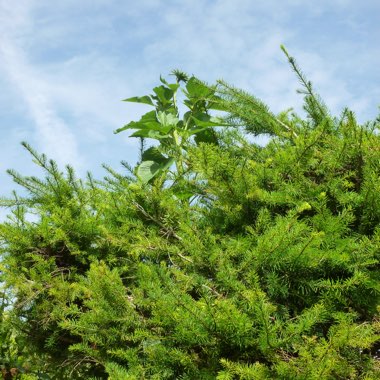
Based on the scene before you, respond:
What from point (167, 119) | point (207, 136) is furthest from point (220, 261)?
point (167, 119)

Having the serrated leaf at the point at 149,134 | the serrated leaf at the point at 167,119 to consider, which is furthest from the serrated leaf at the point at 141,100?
the serrated leaf at the point at 149,134

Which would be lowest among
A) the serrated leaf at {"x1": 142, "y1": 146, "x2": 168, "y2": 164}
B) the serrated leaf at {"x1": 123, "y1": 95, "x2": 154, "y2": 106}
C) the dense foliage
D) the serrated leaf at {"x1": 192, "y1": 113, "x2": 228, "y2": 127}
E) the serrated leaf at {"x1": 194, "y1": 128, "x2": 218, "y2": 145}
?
the dense foliage

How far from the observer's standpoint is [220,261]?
2.54m

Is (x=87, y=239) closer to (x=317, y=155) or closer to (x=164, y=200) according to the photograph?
(x=164, y=200)

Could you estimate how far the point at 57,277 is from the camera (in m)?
3.65

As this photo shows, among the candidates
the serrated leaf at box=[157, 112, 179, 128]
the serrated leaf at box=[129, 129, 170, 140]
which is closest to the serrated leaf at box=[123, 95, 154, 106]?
the serrated leaf at box=[157, 112, 179, 128]

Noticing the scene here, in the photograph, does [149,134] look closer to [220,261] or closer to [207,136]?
[207,136]

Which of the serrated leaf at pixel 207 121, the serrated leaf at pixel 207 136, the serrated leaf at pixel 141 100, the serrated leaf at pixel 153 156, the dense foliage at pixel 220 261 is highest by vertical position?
the serrated leaf at pixel 141 100

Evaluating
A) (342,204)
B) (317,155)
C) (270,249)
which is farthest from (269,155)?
(270,249)

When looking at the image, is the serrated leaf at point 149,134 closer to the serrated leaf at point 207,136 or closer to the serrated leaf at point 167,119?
the serrated leaf at point 167,119

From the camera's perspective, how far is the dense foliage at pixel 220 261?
2311mm

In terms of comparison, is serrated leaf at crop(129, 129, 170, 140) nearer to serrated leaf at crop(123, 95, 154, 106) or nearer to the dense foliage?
the dense foliage

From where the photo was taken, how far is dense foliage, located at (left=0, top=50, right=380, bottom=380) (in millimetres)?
2311

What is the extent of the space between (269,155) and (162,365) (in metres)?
1.44
